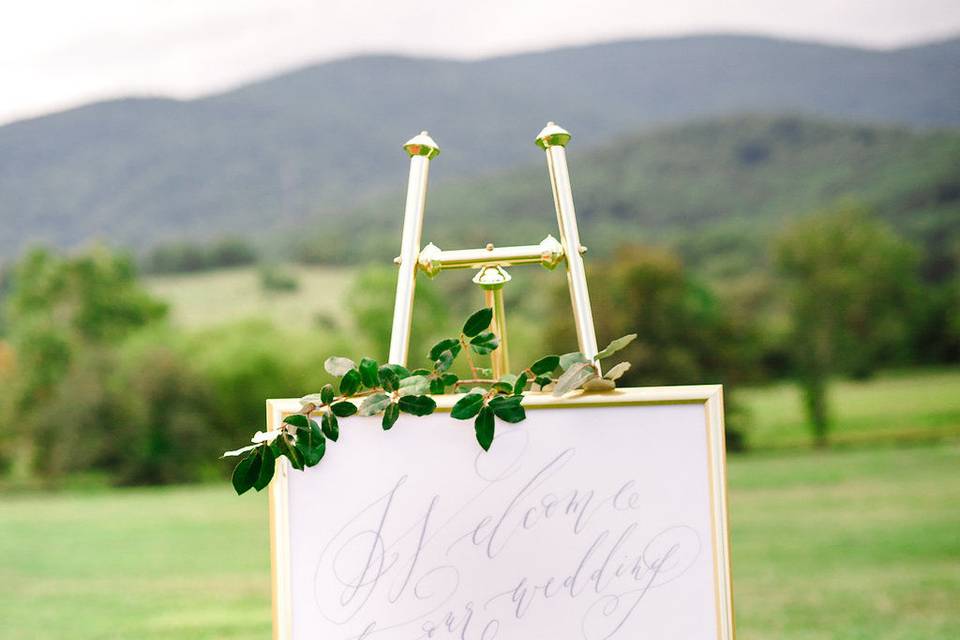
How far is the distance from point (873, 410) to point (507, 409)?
7264 mm

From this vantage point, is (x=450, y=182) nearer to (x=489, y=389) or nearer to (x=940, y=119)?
(x=940, y=119)

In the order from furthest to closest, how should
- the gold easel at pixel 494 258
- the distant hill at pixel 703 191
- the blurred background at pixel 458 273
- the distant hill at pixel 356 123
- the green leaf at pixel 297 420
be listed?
the distant hill at pixel 356 123
the distant hill at pixel 703 191
the blurred background at pixel 458 273
the gold easel at pixel 494 258
the green leaf at pixel 297 420

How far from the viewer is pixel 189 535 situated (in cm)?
577

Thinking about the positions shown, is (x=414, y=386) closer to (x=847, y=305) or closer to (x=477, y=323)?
(x=477, y=323)

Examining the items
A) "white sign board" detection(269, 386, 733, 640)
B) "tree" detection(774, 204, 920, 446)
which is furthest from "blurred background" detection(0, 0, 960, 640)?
"white sign board" detection(269, 386, 733, 640)

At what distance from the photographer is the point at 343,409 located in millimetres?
928

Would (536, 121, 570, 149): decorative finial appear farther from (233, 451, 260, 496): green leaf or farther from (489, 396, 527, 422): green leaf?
(233, 451, 260, 496): green leaf

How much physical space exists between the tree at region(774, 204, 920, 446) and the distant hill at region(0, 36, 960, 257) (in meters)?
2.43

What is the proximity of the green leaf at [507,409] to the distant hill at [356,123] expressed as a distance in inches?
346

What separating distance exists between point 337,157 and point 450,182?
1790 millimetres

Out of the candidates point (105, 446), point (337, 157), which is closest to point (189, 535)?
point (105, 446)

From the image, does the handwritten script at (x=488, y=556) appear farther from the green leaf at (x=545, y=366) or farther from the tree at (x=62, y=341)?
the tree at (x=62, y=341)

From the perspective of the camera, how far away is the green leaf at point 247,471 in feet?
2.97

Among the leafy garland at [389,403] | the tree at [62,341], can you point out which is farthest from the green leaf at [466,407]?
the tree at [62,341]
